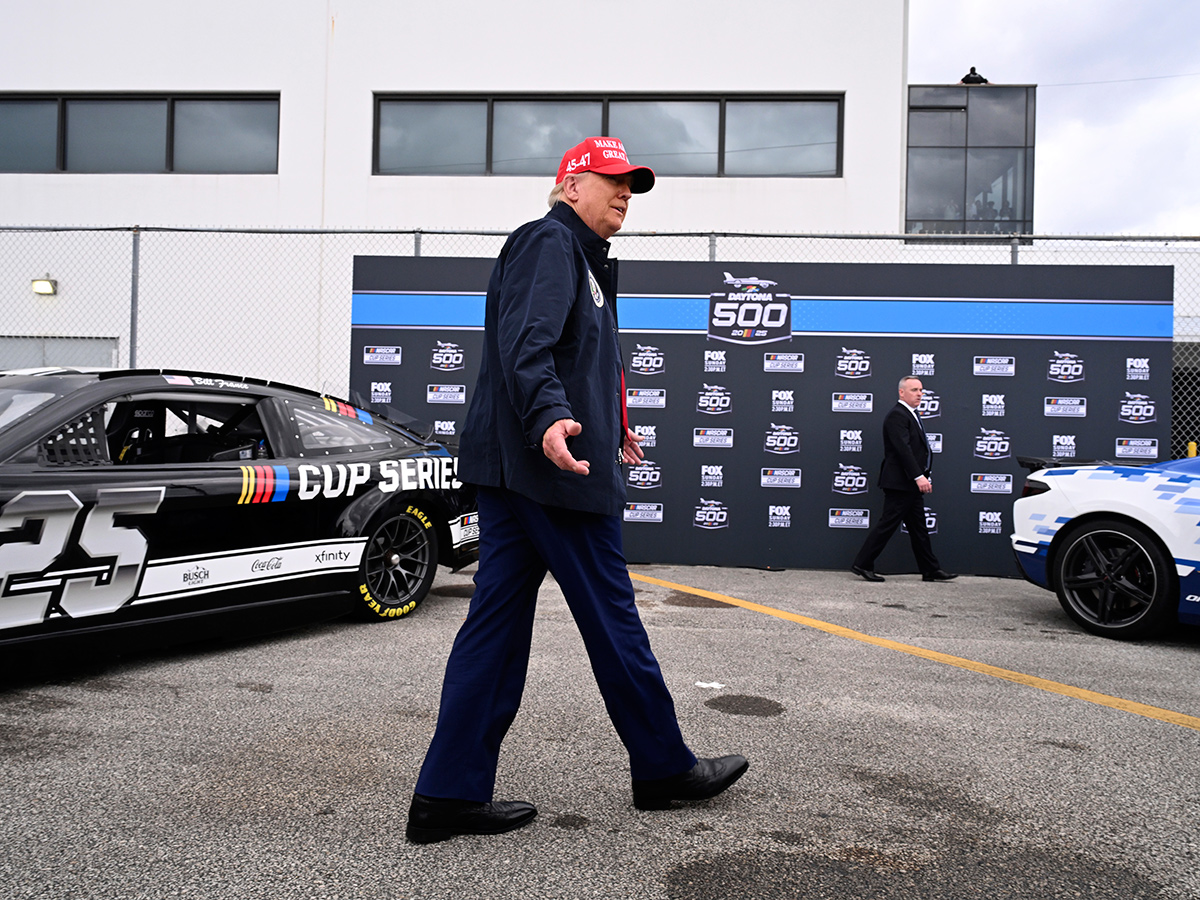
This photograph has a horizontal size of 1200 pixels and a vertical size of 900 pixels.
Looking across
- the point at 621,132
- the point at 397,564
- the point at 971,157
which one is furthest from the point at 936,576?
the point at 971,157

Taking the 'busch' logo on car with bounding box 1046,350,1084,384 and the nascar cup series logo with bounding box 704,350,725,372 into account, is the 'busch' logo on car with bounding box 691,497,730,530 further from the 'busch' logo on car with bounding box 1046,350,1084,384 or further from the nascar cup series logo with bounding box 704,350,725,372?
the 'busch' logo on car with bounding box 1046,350,1084,384

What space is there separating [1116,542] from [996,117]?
21.2 m

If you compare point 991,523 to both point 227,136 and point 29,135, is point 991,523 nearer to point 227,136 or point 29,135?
point 227,136

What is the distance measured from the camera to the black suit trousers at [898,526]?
7461 mm

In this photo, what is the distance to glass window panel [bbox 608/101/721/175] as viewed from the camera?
11.5 meters

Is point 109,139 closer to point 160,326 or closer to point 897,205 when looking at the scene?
point 160,326

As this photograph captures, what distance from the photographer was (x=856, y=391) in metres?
8.02

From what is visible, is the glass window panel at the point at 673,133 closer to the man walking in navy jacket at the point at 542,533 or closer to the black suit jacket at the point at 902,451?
the black suit jacket at the point at 902,451

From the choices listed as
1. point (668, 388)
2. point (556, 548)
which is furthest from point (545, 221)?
point (668, 388)

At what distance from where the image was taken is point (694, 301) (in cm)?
805

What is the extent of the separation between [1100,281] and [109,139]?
12.5 m

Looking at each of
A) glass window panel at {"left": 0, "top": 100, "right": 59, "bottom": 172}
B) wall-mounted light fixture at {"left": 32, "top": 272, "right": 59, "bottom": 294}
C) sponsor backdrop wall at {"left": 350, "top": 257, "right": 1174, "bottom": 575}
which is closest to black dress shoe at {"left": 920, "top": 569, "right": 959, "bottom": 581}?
sponsor backdrop wall at {"left": 350, "top": 257, "right": 1174, "bottom": 575}

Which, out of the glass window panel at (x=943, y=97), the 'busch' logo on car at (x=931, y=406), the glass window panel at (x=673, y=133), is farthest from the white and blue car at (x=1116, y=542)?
the glass window panel at (x=943, y=97)

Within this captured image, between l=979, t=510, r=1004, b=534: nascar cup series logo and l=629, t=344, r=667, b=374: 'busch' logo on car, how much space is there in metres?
3.18
